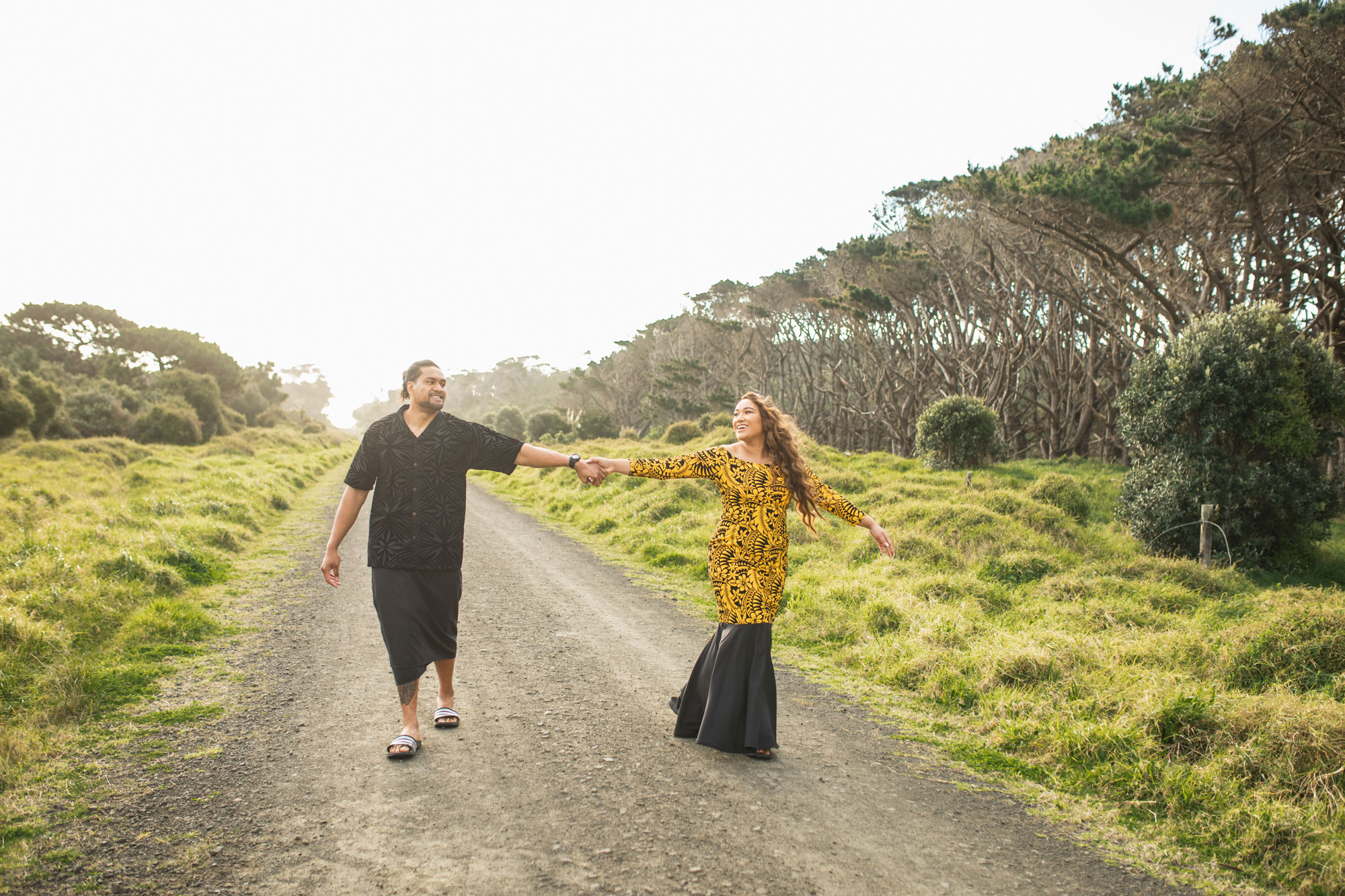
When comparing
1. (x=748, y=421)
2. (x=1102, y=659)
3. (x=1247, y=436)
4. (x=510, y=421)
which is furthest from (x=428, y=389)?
(x=510, y=421)

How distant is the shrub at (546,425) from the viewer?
5169 cm

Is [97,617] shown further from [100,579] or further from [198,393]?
[198,393]

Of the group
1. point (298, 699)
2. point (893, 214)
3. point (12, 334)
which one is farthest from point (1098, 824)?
point (12, 334)

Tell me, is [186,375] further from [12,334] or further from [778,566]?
[778,566]

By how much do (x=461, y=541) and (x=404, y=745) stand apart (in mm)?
1093

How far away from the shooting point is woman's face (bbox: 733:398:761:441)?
4.31 m

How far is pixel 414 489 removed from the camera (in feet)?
13.6

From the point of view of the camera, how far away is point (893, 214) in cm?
3114

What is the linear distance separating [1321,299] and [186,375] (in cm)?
4823

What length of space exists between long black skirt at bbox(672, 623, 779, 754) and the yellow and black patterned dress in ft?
0.33

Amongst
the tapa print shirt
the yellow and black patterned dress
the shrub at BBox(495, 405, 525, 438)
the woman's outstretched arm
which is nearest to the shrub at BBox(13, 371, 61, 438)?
the shrub at BBox(495, 405, 525, 438)

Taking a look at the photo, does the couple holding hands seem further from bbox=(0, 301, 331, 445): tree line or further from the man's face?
bbox=(0, 301, 331, 445): tree line

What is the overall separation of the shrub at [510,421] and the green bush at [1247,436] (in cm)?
4645

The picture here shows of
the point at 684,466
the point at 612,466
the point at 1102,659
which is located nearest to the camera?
the point at 684,466
